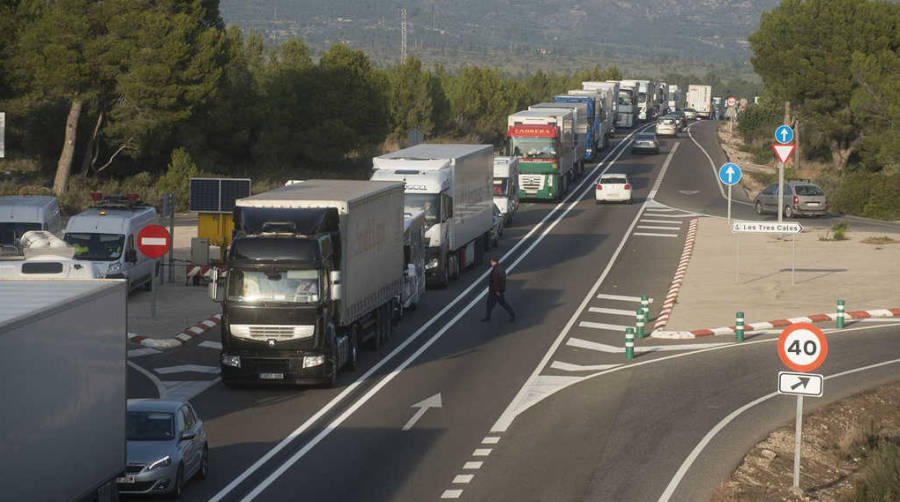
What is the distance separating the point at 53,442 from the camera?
12.1 meters

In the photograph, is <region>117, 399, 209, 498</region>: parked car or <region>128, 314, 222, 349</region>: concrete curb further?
<region>128, 314, 222, 349</region>: concrete curb

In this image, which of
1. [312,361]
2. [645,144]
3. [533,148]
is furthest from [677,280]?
[645,144]

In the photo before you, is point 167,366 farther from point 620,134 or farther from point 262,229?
point 620,134

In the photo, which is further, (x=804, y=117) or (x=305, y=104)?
(x=804, y=117)

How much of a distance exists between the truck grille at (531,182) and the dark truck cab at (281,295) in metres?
36.8

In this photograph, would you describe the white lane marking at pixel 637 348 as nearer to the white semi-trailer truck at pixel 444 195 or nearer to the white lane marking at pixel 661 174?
the white semi-trailer truck at pixel 444 195

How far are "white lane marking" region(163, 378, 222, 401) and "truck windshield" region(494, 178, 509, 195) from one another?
26957 millimetres

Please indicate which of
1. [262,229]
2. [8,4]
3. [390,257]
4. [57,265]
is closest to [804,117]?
[8,4]

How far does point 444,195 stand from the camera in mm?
35594

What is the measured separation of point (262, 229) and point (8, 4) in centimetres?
3980

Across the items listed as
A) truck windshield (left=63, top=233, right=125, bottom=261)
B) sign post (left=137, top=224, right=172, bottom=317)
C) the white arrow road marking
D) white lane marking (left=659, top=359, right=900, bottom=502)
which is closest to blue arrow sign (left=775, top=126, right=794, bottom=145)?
white lane marking (left=659, top=359, right=900, bottom=502)

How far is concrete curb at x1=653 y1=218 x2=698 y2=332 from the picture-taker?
32.0 m

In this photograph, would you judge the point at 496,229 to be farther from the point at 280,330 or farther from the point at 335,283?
the point at 280,330

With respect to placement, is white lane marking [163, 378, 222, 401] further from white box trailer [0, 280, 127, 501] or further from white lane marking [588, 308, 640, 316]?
white lane marking [588, 308, 640, 316]
